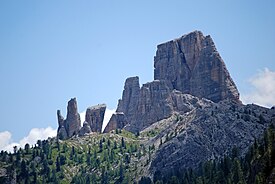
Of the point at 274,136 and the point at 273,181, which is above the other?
the point at 274,136

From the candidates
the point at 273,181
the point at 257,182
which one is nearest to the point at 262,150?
the point at 257,182

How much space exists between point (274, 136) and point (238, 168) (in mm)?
21924

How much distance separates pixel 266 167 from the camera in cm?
15962

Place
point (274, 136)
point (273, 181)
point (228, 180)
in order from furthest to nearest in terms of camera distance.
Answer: point (228, 180) < point (274, 136) < point (273, 181)

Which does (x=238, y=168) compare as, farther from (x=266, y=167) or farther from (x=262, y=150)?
(x=266, y=167)

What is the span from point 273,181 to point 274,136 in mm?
45665

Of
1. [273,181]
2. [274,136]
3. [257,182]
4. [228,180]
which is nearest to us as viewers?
[273,181]

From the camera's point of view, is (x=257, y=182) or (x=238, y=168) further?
(x=238, y=168)

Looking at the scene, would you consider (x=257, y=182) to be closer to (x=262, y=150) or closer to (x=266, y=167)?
(x=266, y=167)

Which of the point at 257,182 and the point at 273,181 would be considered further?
the point at 257,182

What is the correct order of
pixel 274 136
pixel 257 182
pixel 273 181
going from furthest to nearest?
pixel 274 136, pixel 257 182, pixel 273 181

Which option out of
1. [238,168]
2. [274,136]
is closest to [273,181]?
[274,136]

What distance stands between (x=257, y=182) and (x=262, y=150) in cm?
3438

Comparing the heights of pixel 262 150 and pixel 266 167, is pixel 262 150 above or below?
above
